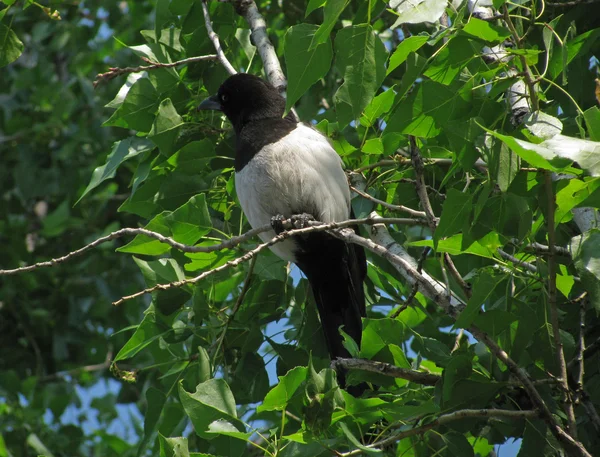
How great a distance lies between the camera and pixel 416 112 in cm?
223

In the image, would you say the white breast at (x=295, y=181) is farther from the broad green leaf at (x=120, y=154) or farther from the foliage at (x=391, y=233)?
the broad green leaf at (x=120, y=154)

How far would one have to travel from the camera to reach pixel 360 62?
2107 millimetres

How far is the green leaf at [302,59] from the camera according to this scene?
2059mm

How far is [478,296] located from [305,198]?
62.2 inches

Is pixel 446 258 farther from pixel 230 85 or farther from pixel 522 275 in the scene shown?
pixel 230 85

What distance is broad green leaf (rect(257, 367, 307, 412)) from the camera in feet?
7.04

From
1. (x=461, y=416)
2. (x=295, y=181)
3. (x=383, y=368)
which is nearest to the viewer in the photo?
(x=461, y=416)

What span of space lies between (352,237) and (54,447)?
365cm

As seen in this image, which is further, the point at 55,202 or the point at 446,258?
the point at 55,202

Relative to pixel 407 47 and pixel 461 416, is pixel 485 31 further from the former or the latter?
pixel 461 416

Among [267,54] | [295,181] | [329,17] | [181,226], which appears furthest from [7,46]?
[329,17]

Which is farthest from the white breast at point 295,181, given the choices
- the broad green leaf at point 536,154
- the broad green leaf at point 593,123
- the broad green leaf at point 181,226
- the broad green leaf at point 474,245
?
the broad green leaf at point 536,154

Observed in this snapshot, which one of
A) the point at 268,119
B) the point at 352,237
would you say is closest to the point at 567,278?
the point at 352,237

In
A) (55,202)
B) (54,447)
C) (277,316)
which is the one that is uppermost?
(277,316)
